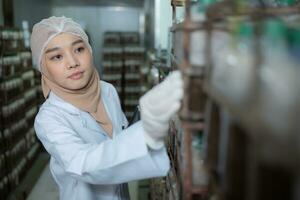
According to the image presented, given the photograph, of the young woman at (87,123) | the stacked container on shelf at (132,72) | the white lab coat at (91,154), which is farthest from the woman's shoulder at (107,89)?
the stacked container on shelf at (132,72)

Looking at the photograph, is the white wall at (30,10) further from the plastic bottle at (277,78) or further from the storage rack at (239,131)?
the plastic bottle at (277,78)

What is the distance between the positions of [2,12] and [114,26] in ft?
14.5

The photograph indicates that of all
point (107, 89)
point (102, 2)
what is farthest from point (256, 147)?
point (102, 2)

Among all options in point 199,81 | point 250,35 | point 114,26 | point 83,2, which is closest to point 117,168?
point 199,81

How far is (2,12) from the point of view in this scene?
460 cm

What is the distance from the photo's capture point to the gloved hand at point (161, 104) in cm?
100

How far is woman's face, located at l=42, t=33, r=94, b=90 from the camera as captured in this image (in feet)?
5.43

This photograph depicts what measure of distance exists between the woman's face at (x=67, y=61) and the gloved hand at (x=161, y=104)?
65 cm

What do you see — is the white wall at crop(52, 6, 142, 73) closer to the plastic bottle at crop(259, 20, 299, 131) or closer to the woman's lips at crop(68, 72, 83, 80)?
the woman's lips at crop(68, 72, 83, 80)

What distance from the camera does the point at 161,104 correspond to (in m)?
1.03

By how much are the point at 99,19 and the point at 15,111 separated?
5013 mm

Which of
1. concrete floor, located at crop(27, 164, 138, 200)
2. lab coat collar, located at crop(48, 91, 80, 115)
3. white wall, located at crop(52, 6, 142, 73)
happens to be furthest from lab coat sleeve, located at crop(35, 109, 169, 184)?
white wall, located at crop(52, 6, 142, 73)

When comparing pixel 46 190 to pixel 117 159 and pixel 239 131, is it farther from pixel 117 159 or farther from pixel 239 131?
pixel 239 131

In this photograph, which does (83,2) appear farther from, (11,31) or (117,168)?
(117,168)
